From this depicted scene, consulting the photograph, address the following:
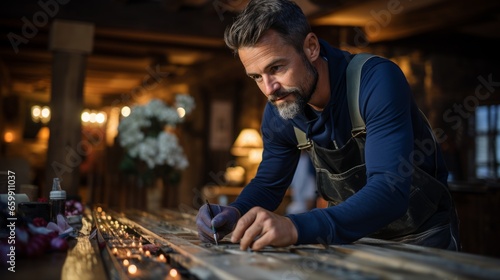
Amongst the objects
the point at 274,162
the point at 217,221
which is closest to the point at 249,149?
the point at 274,162

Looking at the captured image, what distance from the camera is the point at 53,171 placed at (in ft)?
19.2

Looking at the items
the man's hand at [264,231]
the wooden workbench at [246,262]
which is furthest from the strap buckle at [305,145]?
the man's hand at [264,231]

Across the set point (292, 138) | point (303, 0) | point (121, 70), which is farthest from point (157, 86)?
point (292, 138)

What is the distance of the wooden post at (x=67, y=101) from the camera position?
5.88m

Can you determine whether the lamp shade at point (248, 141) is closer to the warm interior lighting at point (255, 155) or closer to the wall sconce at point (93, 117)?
the warm interior lighting at point (255, 155)

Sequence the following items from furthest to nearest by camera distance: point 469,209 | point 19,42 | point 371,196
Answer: point 19,42 → point 469,209 → point 371,196

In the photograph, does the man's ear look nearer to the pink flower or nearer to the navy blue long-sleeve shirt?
the navy blue long-sleeve shirt

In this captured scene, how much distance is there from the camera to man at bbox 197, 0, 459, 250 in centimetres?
149

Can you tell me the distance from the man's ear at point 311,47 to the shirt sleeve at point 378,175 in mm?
283

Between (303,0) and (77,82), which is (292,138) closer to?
(303,0)

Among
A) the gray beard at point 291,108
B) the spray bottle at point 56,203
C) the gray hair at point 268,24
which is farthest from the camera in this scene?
the spray bottle at point 56,203

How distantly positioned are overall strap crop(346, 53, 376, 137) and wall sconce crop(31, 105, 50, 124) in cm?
1409

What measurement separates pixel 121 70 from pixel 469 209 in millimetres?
7817

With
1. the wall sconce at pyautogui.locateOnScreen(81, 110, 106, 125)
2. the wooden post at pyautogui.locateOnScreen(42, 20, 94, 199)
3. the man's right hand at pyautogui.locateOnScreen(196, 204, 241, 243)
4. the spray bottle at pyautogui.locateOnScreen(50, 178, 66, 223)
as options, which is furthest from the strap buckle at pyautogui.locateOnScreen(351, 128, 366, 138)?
the wall sconce at pyautogui.locateOnScreen(81, 110, 106, 125)
